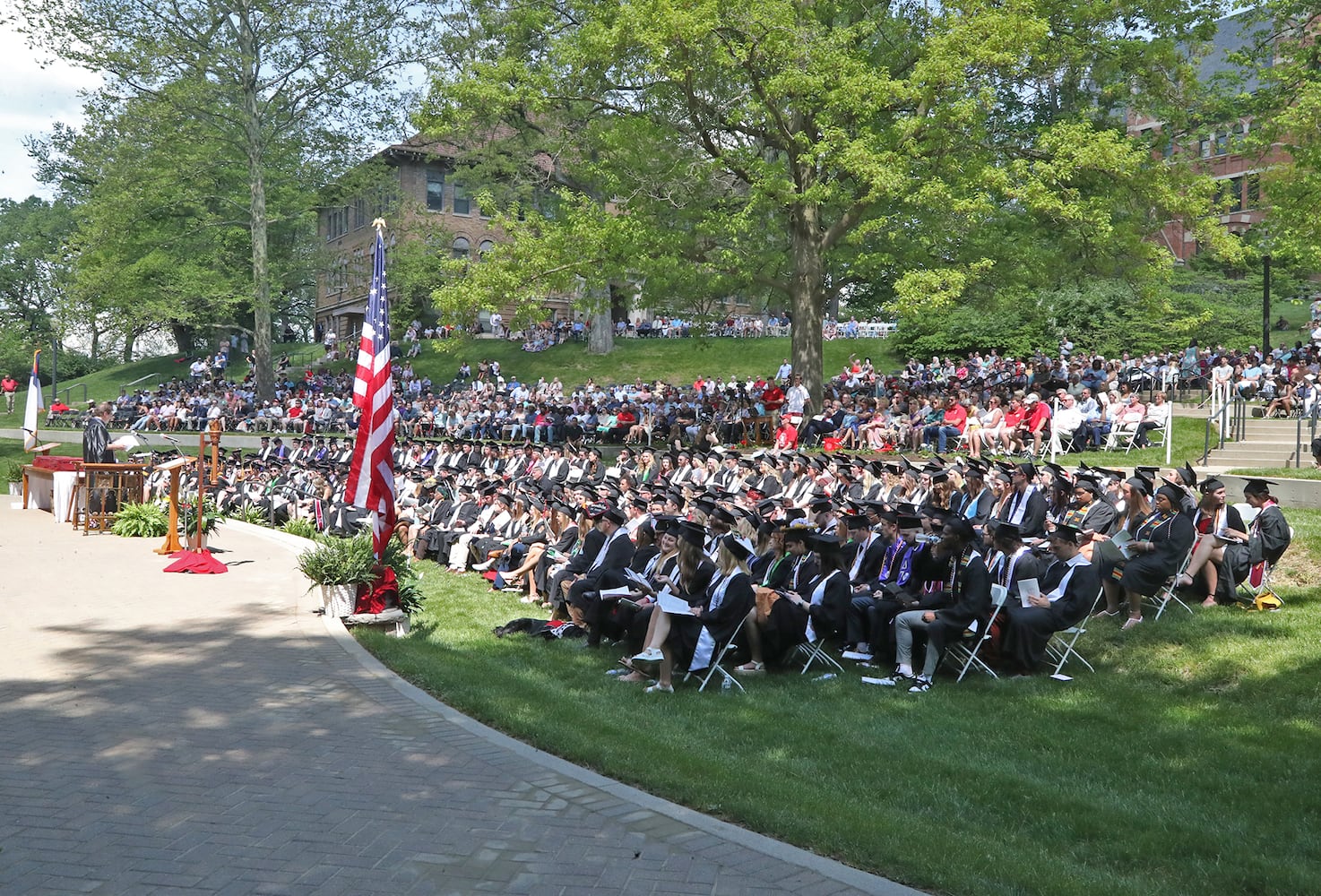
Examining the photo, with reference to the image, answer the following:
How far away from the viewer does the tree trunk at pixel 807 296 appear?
23.8 metres

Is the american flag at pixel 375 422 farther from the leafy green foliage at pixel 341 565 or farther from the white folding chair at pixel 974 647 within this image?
the white folding chair at pixel 974 647

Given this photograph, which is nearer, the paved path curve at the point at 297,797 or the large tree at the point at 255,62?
the paved path curve at the point at 297,797

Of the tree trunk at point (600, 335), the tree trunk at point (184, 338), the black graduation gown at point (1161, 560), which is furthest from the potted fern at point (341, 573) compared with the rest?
the tree trunk at point (184, 338)

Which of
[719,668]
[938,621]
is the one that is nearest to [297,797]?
[719,668]

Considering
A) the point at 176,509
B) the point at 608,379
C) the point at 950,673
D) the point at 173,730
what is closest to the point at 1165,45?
the point at 950,673

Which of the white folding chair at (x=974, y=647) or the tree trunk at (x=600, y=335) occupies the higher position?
the tree trunk at (x=600, y=335)

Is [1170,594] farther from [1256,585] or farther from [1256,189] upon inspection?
[1256,189]

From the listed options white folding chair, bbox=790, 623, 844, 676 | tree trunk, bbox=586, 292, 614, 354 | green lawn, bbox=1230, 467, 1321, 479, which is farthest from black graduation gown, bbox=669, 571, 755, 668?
tree trunk, bbox=586, 292, 614, 354

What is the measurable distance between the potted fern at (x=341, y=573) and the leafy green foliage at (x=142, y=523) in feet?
27.3

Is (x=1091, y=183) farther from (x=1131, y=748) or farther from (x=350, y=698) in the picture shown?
(x=350, y=698)

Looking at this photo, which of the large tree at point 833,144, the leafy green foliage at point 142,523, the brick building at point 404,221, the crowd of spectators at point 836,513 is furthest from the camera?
the brick building at point 404,221

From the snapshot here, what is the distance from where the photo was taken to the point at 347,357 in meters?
52.2

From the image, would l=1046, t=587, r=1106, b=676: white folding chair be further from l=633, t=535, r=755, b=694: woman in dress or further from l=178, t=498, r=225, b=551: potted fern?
l=178, t=498, r=225, b=551: potted fern

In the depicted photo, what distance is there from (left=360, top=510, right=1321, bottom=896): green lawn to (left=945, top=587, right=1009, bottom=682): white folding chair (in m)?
0.23
